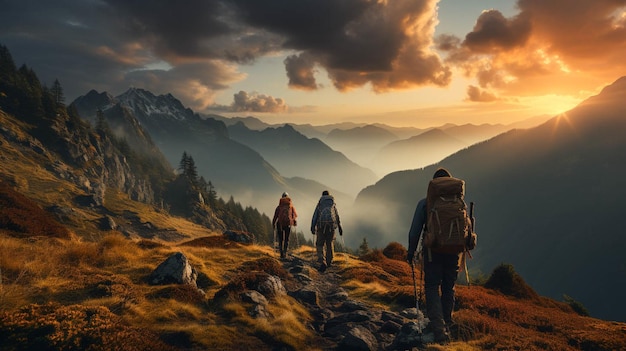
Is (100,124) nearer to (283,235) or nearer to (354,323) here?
(283,235)

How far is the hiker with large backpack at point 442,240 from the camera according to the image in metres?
8.77

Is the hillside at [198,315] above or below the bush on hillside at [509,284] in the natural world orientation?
above

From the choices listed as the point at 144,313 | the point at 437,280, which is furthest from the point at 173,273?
the point at 437,280

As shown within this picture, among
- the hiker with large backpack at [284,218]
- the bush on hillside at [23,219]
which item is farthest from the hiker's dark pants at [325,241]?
the bush on hillside at [23,219]

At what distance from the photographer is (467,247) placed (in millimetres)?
9266

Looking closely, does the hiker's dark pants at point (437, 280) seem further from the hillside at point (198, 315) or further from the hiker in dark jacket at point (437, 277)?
the hillside at point (198, 315)

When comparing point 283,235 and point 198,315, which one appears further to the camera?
point 283,235

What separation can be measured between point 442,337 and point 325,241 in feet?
35.9

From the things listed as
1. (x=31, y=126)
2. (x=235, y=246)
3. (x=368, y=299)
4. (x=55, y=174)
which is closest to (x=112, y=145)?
→ (x=31, y=126)

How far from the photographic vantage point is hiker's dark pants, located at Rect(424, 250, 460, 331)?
8977mm

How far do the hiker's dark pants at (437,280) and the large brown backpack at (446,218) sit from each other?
0.41 meters

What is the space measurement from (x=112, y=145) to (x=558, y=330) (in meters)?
183

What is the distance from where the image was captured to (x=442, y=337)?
882cm

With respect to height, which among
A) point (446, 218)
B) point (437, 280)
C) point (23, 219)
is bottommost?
point (437, 280)
